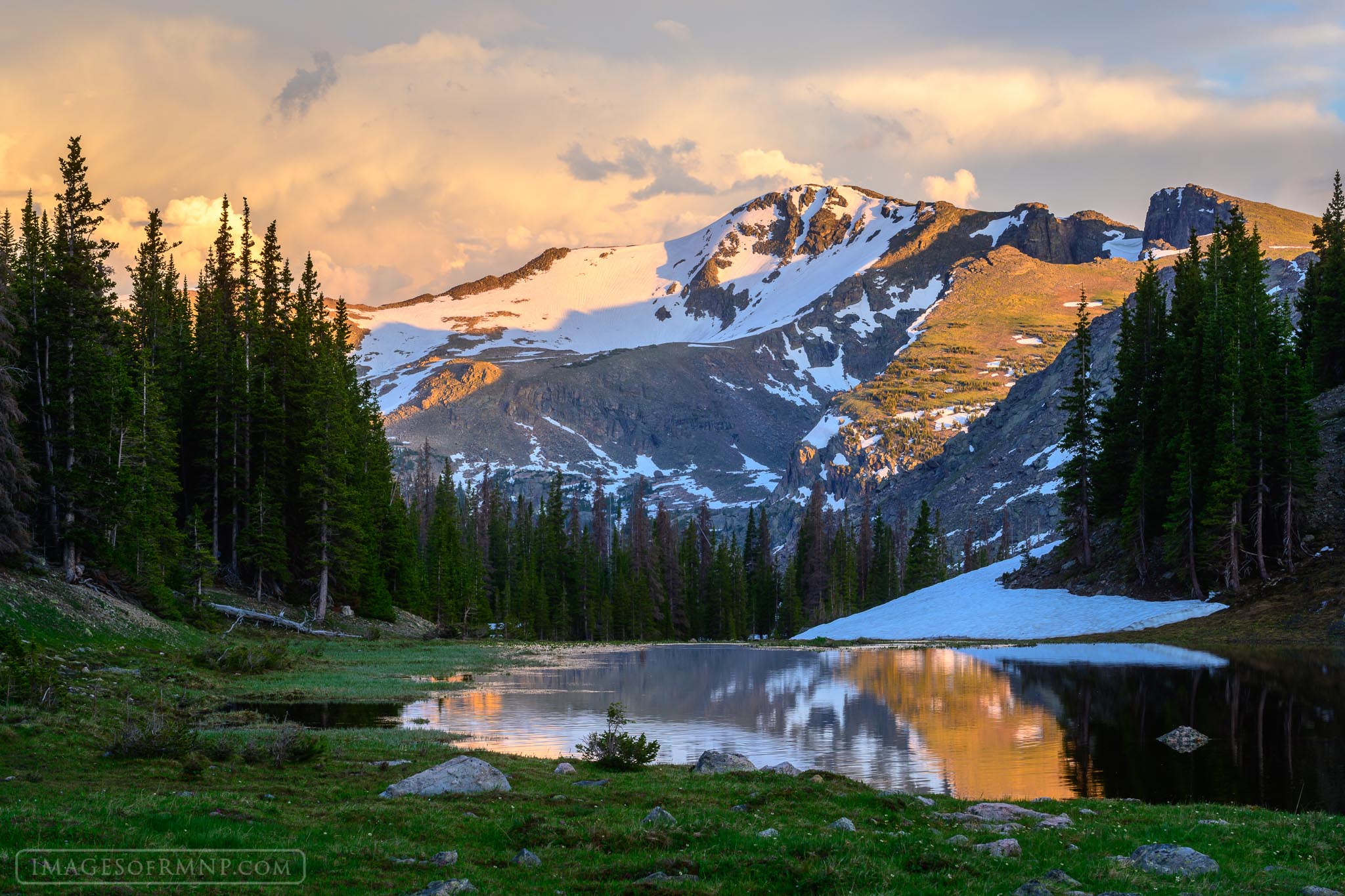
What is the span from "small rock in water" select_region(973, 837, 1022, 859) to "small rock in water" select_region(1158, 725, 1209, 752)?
15774mm

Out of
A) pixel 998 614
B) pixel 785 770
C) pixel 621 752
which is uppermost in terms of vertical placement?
pixel 621 752

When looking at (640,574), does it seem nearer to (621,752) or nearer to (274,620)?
(274,620)

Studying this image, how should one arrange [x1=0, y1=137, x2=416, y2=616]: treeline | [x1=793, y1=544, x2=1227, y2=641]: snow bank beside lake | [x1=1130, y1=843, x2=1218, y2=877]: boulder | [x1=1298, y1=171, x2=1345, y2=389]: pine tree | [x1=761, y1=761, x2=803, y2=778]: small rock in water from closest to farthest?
[x1=1130, y1=843, x2=1218, y2=877]: boulder, [x1=761, y1=761, x2=803, y2=778]: small rock in water, [x1=0, y1=137, x2=416, y2=616]: treeline, [x1=793, y1=544, x2=1227, y2=641]: snow bank beside lake, [x1=1298, y1=171, x2=1345, y2=389]: pine tree

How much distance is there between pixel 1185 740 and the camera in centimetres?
2744

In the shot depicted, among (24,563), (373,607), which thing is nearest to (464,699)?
(24,563)

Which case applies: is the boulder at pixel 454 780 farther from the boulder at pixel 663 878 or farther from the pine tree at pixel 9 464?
the pine tree at pixel 9 464

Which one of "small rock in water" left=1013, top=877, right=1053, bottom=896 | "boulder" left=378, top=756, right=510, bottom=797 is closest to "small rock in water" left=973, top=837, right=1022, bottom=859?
"small rock in water" left=1013, top=877, right=1053, bottom=896

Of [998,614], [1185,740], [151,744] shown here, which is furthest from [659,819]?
[998,614]

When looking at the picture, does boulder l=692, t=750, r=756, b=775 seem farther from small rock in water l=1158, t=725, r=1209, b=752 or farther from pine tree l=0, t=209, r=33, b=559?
pine tree l=0, t=209, r=33, b=559

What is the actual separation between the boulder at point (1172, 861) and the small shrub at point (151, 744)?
16236mm

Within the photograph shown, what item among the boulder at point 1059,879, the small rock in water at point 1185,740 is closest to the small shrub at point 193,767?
the boulder at point 1059,879

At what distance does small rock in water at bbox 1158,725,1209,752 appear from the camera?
1061 inches

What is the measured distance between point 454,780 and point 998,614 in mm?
67389

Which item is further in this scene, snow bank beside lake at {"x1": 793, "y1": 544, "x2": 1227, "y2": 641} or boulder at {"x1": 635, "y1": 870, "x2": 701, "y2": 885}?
snow bank beside lake at {"x1": 793, "y1": 544, "x2": 1227, "y2": 641}
